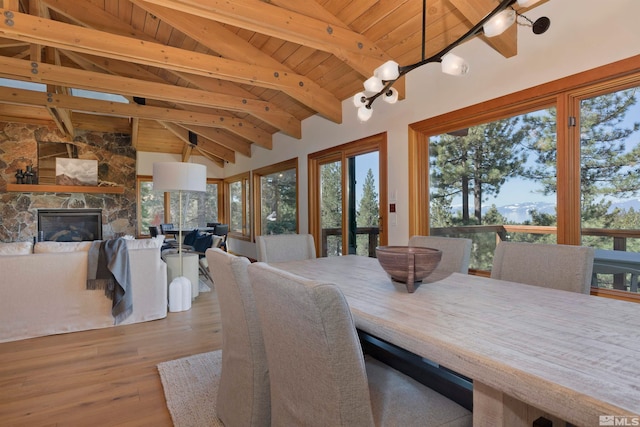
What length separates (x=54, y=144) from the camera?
24.5ft

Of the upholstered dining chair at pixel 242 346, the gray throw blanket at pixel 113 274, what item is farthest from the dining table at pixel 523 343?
the gray throw blanket at pixel 113 274

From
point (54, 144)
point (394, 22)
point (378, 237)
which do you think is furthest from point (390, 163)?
point (54, 144)

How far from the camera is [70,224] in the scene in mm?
7598

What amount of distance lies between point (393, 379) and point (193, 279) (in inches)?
131

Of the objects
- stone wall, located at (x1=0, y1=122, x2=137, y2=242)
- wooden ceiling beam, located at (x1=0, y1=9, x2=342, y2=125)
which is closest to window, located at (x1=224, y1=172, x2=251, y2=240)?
stone wall, located at (x1=0, y1=122, x2=137, y2=242)

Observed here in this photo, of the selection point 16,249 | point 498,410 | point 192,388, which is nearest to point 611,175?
point 498,410

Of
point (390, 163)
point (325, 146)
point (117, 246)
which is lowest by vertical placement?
point (117, 246)

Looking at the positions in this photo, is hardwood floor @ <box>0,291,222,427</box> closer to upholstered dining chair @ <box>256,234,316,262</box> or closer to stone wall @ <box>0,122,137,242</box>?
upholstered dining chair @ <box>256,234,316,262</box>

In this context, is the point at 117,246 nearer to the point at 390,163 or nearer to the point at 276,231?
the point at 390,163

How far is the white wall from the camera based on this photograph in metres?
2.16

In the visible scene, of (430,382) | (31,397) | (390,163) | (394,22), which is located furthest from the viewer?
(390,163)

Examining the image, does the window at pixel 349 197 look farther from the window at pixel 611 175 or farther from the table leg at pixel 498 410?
the table leg at pixel 498 410

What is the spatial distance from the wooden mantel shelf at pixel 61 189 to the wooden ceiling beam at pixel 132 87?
4.21 m

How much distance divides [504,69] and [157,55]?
310 centimetres
